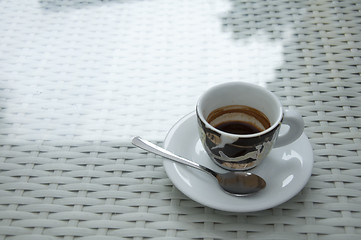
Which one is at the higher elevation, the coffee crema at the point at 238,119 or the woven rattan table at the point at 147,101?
the coffee crema at the point at 238,119

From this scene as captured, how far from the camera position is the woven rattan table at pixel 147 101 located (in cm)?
48

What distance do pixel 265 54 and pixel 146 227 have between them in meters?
0.36

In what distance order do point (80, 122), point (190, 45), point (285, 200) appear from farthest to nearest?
1. point (190, 45)
2. point (80, 122)
3. point (285, 200)

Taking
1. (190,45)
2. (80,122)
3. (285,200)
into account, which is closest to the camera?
(285,200)

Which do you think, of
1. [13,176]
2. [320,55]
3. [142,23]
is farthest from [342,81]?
[13,176]

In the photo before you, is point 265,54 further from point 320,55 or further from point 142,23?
point 142,23

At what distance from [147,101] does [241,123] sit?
0.16m

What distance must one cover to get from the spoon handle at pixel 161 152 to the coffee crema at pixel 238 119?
0.06m

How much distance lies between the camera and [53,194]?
513 mm

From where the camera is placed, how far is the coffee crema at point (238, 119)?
1.75ft

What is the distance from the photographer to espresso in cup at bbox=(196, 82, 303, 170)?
1.55ft

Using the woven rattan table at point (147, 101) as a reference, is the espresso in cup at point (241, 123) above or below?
above

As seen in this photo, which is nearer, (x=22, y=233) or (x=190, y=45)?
(x=22, y=233)

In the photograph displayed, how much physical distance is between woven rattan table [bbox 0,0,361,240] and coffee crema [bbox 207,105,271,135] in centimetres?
9
